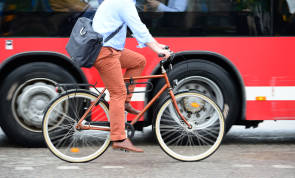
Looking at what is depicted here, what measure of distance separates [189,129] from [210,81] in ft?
3.78

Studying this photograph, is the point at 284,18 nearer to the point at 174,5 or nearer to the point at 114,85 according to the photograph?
the point at 174,5

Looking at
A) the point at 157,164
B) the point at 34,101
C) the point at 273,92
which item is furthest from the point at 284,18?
the point at 34,101

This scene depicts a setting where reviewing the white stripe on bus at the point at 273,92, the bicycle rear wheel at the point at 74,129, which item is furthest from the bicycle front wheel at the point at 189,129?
the white stripe on bus at the point at 273,92

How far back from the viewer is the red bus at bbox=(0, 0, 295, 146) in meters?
6.52

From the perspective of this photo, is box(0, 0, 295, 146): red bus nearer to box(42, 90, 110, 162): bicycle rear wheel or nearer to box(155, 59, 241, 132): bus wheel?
box(155, 59, 241, 132): bus wheel

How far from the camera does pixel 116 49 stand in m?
5.48

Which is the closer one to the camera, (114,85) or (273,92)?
(114,85)

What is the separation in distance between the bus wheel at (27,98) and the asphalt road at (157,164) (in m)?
0.19

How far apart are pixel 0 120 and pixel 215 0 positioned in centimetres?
282

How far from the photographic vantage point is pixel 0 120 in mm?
6613

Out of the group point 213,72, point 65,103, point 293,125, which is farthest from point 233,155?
point 293,125

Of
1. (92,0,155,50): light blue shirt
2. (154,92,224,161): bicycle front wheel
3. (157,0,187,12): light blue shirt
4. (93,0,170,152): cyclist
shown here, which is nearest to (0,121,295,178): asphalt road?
(154,92,224,161): bicycle front wheel

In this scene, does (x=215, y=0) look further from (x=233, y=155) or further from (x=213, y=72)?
(x=233, y=155)

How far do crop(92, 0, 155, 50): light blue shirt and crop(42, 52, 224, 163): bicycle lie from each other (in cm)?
39
